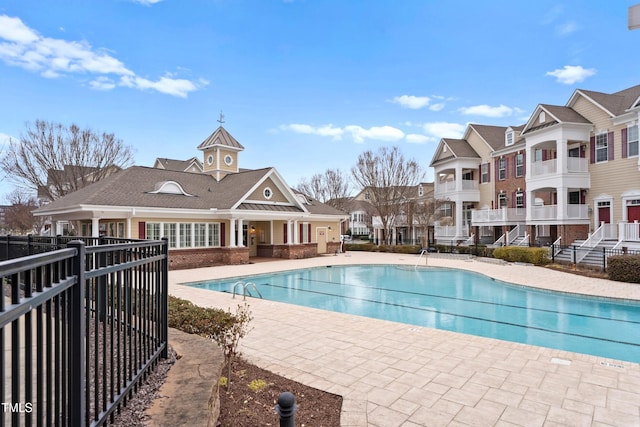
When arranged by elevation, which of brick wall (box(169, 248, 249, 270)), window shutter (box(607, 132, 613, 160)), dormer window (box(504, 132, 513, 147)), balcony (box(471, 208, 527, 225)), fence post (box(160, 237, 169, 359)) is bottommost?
brick wall (box(169, 248, 249, 270))

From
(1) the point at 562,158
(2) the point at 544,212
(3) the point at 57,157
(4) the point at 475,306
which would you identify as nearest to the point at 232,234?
(4) the point at 475,306

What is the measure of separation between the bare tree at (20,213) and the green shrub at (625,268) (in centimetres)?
4993

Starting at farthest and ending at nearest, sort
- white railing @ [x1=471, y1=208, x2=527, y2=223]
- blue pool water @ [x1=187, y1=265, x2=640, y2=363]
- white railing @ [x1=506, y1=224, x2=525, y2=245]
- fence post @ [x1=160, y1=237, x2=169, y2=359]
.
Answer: white railing @ [x1=506, y1=224, x2=525, y2=245]
white railing @ [x1=471, y1=208, x2=527, y2=223]
blue pool water @ [x1=187, y1=265, x2=640, y2=363]
fence post @ [x1=160, y1=237, x2=169, y2=359]

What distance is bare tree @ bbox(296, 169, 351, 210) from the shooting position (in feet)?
162

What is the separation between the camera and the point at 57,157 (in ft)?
89.6

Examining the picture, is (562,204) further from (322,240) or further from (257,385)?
(257,385)

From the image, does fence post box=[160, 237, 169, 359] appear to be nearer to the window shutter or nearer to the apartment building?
the apartment building

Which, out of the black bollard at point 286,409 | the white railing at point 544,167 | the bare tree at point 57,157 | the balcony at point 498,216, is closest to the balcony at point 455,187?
the balcony at point 498,216

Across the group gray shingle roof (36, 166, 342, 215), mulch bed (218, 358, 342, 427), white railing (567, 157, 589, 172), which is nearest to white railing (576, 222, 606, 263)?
white railing (567, 157, 589, 172)

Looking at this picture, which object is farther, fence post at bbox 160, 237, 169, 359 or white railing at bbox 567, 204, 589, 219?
white railing at bbox 567, 204, 589, 219

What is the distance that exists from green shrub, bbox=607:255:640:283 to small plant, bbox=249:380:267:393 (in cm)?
1629

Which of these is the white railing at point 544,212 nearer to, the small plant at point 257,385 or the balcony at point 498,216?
the balcony at point 498,216

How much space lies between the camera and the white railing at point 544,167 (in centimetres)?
2227

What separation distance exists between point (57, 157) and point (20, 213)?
63.4 ft
